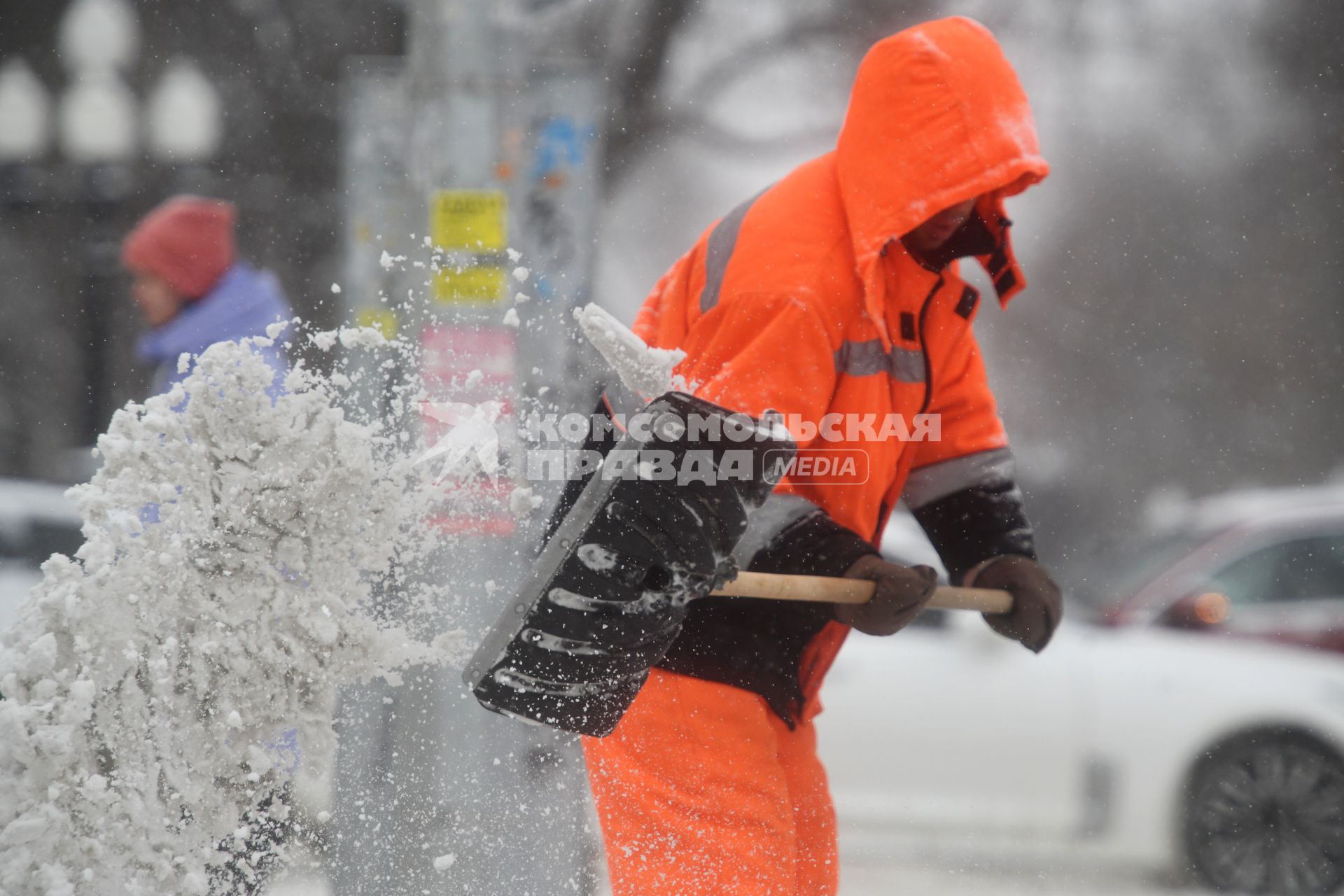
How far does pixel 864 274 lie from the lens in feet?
6.26

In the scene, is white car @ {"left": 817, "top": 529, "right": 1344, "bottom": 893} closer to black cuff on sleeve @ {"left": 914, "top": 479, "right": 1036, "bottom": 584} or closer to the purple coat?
black cuff on sleeve @ {"left": 914, "top": 479, "right": 1036, "bottom": 584}

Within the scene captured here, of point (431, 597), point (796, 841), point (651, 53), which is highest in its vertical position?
point (651, 53)

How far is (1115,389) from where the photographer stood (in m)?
7.31

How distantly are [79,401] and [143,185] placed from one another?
4.22ft

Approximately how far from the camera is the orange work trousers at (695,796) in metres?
1.88

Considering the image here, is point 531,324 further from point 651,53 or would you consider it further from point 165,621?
point 651,53

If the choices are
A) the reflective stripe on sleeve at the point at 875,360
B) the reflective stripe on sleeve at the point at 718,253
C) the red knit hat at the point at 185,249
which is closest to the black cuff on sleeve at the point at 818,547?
the reflective stripe on sleeve at the point at 875,360

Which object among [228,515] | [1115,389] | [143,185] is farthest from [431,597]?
[1115,389]

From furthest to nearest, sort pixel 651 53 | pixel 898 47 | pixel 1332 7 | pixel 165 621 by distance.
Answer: pixel 1332 7 → pixel 651 53 → pixel 898 47 → pixel 165 621

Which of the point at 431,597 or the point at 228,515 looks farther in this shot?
the point at 431,597

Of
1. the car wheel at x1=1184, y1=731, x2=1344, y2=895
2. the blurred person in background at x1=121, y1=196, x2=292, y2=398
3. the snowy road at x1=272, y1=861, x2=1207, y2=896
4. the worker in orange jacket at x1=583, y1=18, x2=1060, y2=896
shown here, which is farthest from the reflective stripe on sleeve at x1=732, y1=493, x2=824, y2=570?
the car wheel at x1=1184, y1=731, x2=1344, y2=895

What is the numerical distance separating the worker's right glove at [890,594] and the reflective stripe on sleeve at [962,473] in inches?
15.5

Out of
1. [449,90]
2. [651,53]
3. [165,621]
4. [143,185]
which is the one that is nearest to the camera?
[165,621]

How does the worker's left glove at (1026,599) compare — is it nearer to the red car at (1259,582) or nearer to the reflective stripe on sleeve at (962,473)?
the reflective stripe on sleeve at (962,473)
